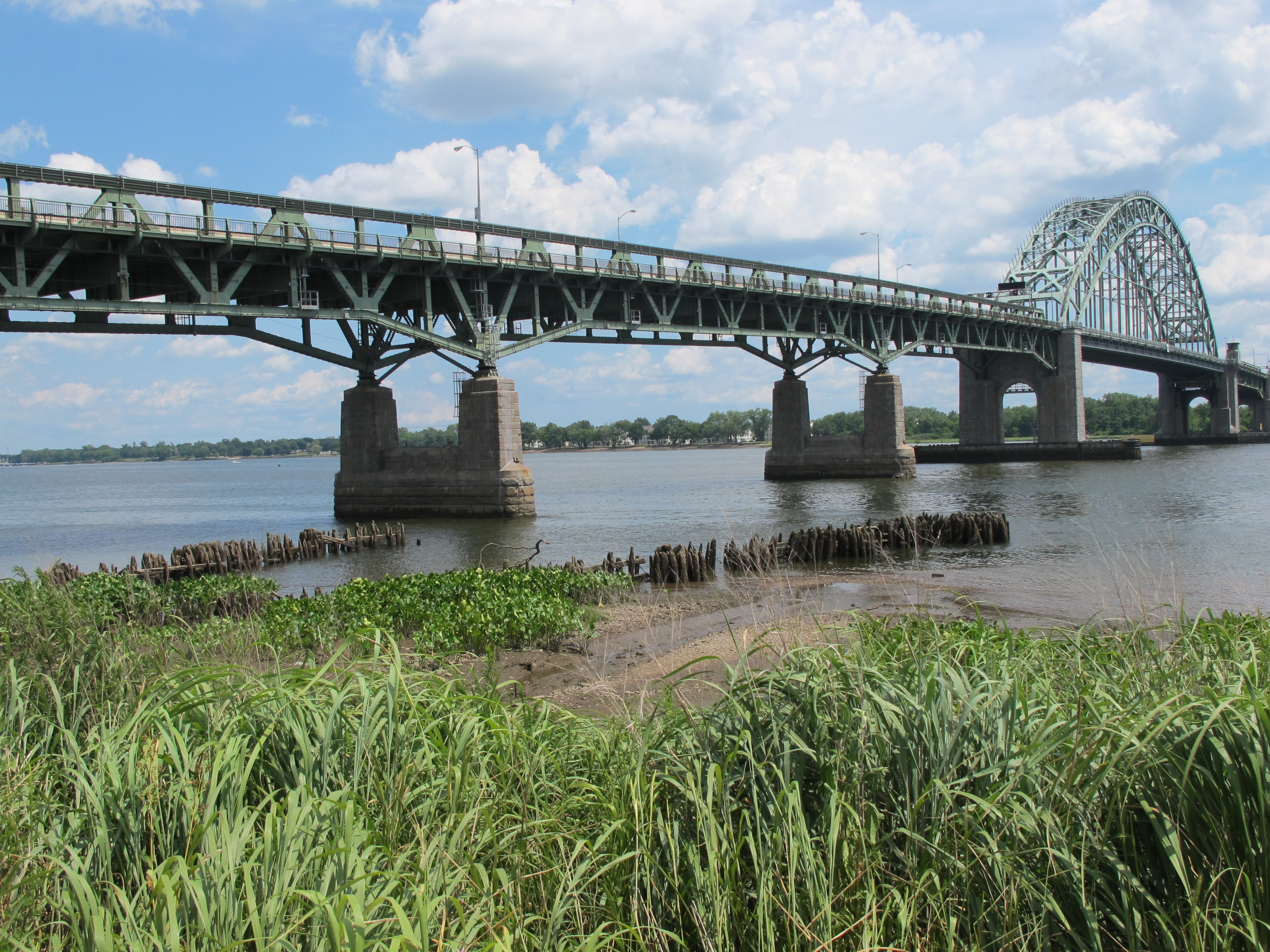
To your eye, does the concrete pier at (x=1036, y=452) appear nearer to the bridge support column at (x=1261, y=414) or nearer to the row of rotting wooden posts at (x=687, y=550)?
the row of rotting wooden posts at (x=687, y=550)

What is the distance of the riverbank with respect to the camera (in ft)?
11.7

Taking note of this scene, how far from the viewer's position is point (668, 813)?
467 cm

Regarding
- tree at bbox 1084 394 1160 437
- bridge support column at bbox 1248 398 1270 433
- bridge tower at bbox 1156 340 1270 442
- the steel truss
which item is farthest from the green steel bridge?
tree at bbox 1084 394 1160 437

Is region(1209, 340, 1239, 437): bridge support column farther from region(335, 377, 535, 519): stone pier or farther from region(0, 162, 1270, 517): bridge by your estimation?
region(335, 377, 535, 519): stone pier

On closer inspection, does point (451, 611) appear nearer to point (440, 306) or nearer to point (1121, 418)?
point (440, 306)

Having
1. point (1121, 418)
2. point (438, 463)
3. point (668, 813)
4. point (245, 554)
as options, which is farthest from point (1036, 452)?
point (1121, 418)

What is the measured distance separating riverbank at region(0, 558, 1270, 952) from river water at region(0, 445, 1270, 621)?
10.6ft

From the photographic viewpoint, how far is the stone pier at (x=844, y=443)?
226 feet

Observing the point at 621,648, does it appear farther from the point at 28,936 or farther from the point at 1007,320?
the point at 1007,320

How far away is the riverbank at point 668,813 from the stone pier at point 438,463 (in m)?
36.5

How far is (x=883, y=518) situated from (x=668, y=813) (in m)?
33.7

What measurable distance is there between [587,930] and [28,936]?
2.28 m

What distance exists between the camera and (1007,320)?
8631 cm

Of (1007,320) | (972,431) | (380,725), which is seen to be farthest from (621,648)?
(972,431)
